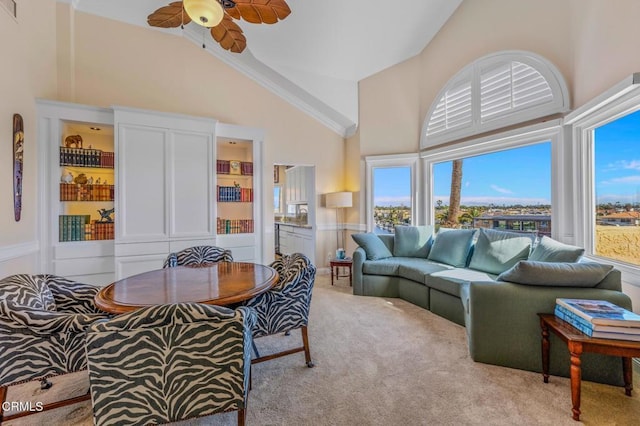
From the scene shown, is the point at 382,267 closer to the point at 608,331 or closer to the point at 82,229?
the point at 608,331

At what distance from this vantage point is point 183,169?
3.80 meters

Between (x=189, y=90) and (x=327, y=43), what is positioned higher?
(x=327, y=43)

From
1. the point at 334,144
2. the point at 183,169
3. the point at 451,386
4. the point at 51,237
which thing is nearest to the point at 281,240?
the point at 334,144

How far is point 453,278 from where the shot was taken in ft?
10.3

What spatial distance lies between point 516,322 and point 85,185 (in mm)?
4651

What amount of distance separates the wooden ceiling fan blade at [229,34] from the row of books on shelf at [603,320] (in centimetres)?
322

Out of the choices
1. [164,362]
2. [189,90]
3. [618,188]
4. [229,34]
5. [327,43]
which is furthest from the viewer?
[189,90]

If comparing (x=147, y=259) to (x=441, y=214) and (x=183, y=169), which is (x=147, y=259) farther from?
(x=441, y=214)

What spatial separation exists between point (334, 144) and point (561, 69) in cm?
330

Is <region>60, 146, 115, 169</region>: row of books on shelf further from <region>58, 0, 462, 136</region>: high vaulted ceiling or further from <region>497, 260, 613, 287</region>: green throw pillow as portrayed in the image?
<region>497, 260, 613, 287</region>: green throw pillow

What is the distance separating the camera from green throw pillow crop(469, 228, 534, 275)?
3161 mm

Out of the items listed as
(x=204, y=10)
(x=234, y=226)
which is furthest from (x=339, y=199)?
(x=204, y=10)

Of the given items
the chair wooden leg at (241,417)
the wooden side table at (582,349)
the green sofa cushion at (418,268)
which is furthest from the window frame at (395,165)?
the chair wooden leg at (241,417)

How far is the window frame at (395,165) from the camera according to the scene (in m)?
4.82
